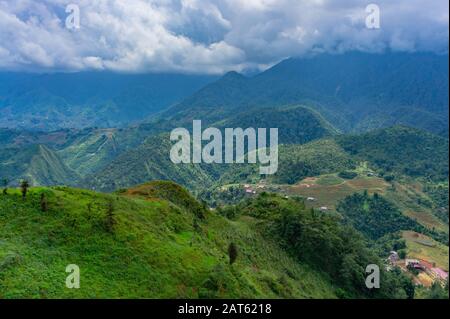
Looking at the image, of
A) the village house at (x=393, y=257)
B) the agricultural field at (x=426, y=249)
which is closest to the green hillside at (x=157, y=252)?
the village house at (x=393, y=257)

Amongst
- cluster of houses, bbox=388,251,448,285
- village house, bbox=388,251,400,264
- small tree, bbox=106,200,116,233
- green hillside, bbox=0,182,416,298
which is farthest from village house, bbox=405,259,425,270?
small tree, bbox=106,200,116,233

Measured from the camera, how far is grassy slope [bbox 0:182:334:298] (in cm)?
3553

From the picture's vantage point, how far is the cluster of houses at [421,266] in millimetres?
103625

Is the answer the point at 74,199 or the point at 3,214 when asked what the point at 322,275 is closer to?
the point at 74,199

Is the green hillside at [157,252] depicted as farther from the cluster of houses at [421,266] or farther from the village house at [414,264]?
the village house at [414,264]

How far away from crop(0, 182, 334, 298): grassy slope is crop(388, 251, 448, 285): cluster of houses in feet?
203

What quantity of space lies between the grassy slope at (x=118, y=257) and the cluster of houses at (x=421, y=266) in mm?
61869
